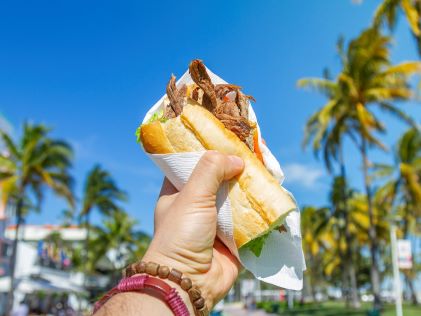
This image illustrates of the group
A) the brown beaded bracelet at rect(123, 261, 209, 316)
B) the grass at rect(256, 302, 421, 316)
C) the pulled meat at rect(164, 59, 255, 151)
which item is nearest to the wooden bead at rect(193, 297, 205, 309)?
the brown beaded bracelet at rect(123, 261, 209, 316)

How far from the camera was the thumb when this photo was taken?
1898 millimetres

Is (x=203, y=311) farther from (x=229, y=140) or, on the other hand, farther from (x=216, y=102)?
(x=216, y=102)

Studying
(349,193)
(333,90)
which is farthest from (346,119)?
(349,193)

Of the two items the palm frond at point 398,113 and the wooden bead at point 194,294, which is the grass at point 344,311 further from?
the wooden bead at point 194,294

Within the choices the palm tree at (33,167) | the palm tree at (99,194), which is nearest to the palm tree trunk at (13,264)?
the palm tree at (33,167)

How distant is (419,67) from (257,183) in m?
22.3

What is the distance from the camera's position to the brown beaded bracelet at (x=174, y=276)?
1.69m

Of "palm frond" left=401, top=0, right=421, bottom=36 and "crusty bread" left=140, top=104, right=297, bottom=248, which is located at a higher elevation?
"palm frond" left=401, top=0, right=421, bottom=36

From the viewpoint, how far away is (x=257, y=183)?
2.17 meters

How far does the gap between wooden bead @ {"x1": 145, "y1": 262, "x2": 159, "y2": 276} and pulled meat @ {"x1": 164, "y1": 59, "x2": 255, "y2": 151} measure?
0.82 meters

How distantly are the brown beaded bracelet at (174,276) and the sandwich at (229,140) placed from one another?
0.45 meters

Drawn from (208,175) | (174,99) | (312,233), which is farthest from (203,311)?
(312,233)

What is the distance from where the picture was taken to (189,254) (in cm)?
182

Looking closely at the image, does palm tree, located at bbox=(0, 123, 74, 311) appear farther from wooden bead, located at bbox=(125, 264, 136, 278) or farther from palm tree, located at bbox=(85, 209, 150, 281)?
wooden bead, located at bbox=(125, 264, 136, 278)
